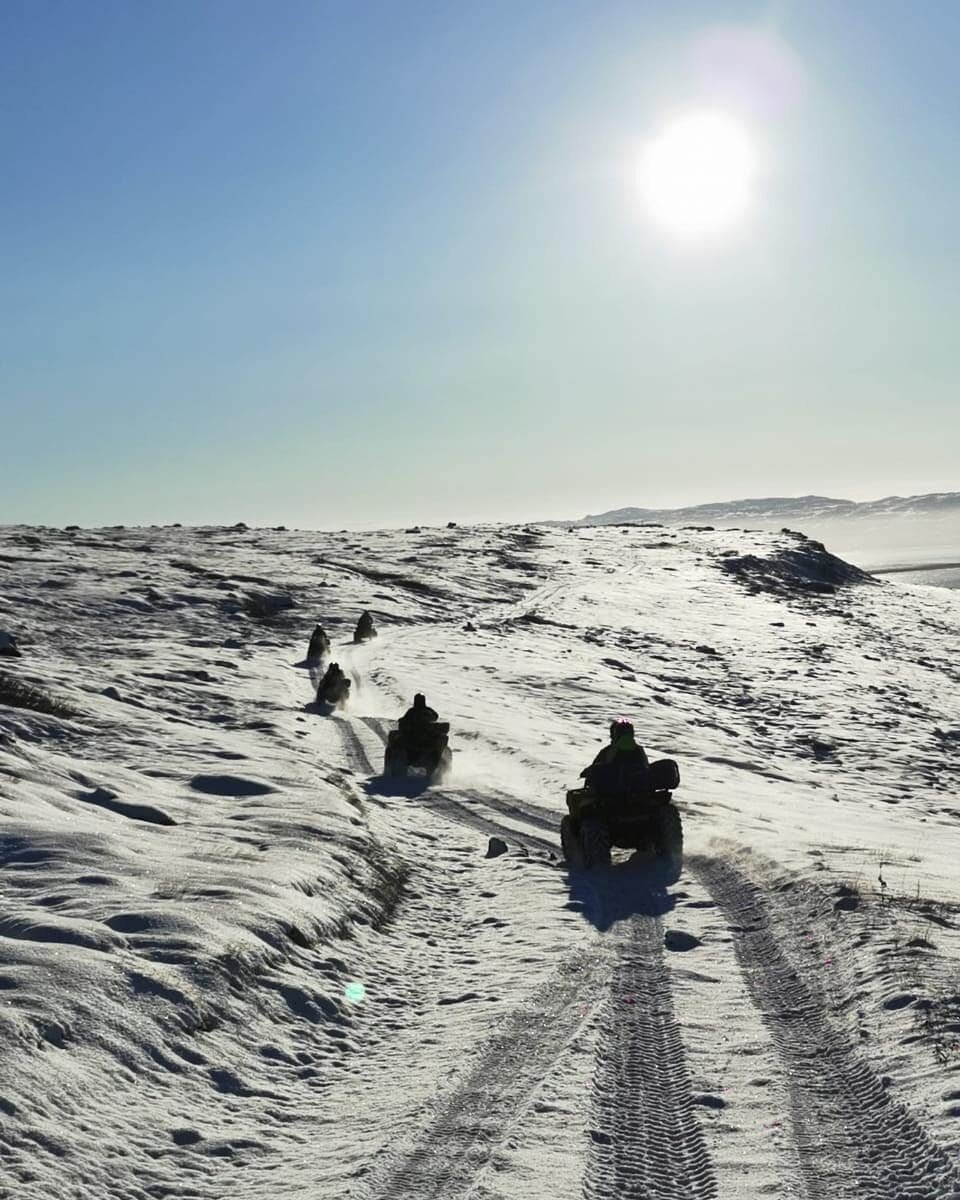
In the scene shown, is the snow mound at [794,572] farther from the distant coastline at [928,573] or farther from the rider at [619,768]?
the rider at [619,768]

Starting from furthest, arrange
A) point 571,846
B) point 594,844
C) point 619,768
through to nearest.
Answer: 1. point 619,768
2. point 571,846
3. point 594,844

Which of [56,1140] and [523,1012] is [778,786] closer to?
[523,1012]

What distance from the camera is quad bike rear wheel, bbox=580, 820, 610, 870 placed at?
1255cm

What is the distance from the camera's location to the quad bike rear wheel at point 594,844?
12.6 m

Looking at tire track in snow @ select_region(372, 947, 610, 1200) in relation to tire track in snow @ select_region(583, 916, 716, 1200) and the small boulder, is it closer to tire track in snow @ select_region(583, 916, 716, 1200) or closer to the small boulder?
tire track in snow @ select_region(583, 916, 716, 1200)

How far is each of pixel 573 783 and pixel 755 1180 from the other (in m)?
13.5

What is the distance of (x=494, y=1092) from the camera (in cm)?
638

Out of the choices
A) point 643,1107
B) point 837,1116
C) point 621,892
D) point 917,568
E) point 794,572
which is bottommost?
point 621,892

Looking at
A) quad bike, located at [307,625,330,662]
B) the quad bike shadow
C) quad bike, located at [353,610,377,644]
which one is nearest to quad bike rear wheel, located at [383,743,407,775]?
the quad bike shadow

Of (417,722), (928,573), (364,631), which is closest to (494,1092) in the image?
(417,722)

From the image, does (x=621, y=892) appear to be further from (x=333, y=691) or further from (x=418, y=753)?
(x=333, y=691)

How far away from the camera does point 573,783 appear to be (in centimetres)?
1856

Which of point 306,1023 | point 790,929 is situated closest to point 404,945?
point 306,1023

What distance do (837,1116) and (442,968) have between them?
409 cm
